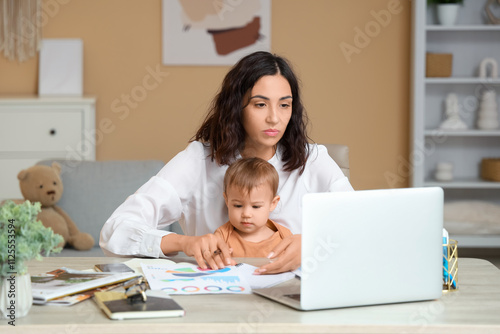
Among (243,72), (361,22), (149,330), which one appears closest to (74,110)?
(361,22)

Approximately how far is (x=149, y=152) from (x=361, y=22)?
162cm

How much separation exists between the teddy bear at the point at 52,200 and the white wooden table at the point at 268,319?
180cm

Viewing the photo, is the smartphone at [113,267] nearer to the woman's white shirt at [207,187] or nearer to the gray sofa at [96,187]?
the woman's white shirt at [207,187]

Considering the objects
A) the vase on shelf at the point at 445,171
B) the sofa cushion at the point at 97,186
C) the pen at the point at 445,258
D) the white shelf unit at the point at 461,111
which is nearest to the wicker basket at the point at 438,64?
the white shelf unit at the point at 461,111

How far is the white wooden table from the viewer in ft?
3.32

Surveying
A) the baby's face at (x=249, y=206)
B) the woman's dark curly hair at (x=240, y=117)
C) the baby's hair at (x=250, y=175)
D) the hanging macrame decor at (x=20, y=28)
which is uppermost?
the hanging macrame decor at (x=20, y=28)

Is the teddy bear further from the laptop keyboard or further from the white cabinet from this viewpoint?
the laptop keyboard

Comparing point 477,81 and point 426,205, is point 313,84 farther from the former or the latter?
point 426,205

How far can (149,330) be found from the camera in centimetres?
101

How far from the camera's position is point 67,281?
123cm

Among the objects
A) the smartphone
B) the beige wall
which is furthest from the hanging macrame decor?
the smartphone

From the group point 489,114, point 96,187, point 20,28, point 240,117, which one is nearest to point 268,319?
point 240,117

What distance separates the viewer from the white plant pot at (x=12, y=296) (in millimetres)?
1029

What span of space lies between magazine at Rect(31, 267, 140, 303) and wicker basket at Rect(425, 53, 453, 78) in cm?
313
